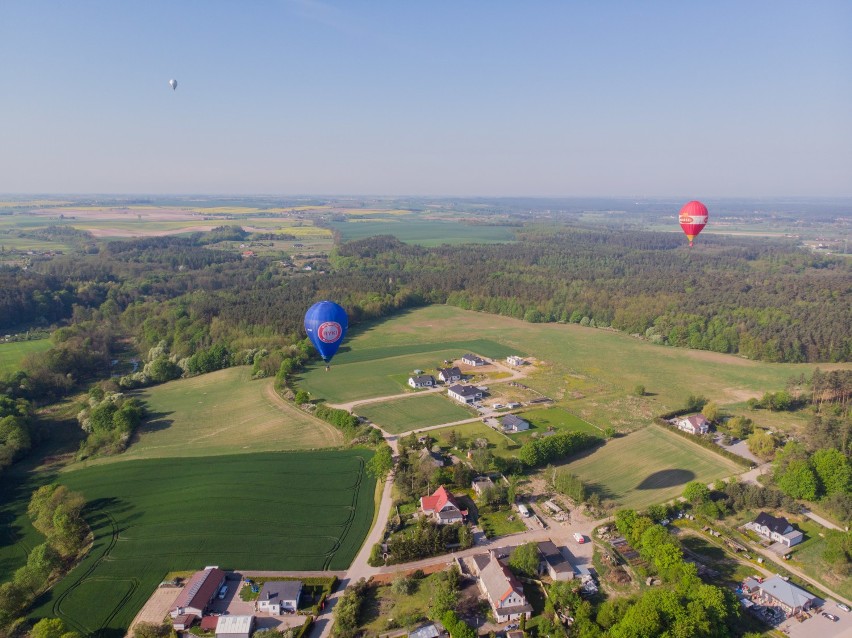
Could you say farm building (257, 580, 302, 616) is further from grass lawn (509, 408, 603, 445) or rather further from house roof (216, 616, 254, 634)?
grass lawn (509, 408, 603, 445)

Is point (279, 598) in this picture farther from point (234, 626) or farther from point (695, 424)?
point (695, 424)

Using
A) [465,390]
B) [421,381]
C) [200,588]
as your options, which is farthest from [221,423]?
[465,390]

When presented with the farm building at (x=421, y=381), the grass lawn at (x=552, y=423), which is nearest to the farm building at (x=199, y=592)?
the grass lawn at (x=552, y=423)

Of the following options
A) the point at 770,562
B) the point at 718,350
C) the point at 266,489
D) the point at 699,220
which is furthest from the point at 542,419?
the point at 718,350

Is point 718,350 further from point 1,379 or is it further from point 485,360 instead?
point 1,379

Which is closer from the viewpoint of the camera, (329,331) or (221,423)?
(329,331)

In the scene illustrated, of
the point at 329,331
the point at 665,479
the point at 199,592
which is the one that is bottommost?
the point at 665,479
